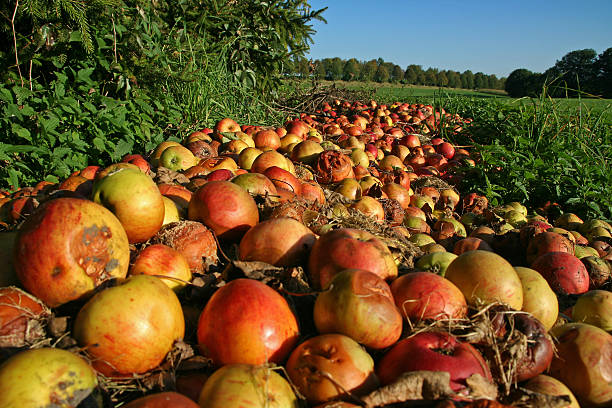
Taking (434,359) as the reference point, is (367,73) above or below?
above

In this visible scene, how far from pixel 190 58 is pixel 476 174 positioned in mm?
5221

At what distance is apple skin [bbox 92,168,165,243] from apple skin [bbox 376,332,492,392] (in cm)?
142

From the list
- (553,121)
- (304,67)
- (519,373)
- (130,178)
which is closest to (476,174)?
(553,121)

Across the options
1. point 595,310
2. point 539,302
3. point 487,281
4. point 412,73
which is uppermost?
point 412,73

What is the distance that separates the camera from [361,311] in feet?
5.24

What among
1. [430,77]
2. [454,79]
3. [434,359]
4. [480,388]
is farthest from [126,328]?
[454,79]

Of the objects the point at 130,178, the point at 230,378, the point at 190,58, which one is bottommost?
the point at 230,378

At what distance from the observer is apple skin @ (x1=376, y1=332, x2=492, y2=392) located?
1491mm

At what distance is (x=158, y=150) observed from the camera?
458 cm

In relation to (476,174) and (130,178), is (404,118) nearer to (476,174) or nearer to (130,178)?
(476,174)

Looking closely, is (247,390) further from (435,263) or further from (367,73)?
(367,73)

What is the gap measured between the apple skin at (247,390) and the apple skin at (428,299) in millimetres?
668

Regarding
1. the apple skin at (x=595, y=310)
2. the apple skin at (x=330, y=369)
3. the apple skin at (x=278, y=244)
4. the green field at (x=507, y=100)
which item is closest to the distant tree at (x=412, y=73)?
the green field at (x=507, y=100)

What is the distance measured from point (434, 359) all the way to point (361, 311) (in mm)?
333
